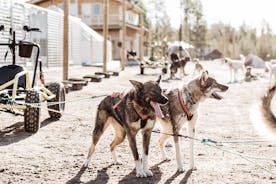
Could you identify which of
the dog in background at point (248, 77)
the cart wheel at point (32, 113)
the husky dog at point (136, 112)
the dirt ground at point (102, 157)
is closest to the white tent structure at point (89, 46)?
the dog in background at point (248, 77)

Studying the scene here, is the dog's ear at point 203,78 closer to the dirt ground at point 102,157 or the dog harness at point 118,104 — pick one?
the dirt ground at point 102,157

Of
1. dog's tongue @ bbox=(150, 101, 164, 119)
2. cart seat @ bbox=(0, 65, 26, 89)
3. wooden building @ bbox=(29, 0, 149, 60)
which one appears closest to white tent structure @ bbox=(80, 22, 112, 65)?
wooden building @ bbox=(29, 0, 149, 60)

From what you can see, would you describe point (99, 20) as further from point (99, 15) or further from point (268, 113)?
point (268, 113)

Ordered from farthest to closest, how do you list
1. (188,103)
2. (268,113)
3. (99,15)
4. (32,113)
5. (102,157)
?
(99,15) < (32,113) < (102,157) < (188,103) < (268,113)

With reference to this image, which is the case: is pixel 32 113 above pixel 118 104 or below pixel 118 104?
below

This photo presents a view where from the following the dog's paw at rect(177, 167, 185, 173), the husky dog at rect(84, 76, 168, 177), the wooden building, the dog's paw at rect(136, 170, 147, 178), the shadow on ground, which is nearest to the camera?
the husky dog at rect(84, 76, 168, 177)

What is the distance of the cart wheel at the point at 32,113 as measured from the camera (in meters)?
8.24

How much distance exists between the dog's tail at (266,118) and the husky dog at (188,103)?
2027 mm

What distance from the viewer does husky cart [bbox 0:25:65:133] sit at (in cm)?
804

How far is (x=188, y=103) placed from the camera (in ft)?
20.8

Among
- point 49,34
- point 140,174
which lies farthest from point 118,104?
point 49,34

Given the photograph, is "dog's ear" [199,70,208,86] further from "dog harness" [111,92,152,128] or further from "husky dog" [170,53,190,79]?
"husky dog" [170,53,190,79]

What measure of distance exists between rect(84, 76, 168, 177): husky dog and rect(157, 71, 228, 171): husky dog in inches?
19.6

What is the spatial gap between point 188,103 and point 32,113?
10.0ft
